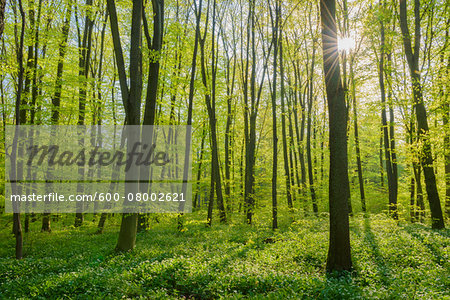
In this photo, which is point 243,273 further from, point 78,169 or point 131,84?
point 78,169

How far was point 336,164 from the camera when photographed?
562 cm

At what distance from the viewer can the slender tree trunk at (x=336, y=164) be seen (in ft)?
18.1

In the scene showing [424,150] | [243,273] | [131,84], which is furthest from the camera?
[424,150]

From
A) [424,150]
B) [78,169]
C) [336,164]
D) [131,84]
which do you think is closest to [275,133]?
[424,150]

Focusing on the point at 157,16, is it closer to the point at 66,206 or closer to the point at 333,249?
the point at 333,249

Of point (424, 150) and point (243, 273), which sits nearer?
point (243, 273)

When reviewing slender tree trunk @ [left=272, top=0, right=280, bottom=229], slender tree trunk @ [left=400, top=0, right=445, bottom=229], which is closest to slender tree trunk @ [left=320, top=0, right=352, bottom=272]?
slender tree trunk @ [left=272, top=0, right=280, bottom=229]

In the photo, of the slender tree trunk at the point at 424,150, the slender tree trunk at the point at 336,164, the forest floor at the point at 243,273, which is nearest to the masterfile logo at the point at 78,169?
the forest floor at the point at 243,273

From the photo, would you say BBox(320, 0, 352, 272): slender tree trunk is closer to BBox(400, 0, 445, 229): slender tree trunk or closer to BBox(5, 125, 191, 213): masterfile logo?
BBox(5, 125, 191, 213): masterfile logo

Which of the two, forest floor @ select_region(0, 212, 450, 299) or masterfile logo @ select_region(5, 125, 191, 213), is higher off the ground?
masterfile logo @ select_region(5, 125, 191, 213)

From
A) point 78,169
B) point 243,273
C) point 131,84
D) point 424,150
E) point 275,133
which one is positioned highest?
point 131,84

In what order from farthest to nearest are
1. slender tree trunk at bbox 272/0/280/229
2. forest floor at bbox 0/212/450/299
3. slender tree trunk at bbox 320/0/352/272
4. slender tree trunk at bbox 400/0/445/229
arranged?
slender tree trunk at bbox 272/0/280/229 → slender tree trunk at bbox 400/0/445/229 → slender tree trunk at bbox 320/0/352/272 → forest floor at bbox 0/212/450/299

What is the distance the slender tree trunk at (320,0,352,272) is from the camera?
18.1 feet

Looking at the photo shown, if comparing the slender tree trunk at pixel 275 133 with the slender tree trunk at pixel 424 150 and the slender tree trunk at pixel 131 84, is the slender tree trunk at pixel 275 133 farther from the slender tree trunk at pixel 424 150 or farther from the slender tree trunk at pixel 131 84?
the slender tree trunk at pixel 131 84
